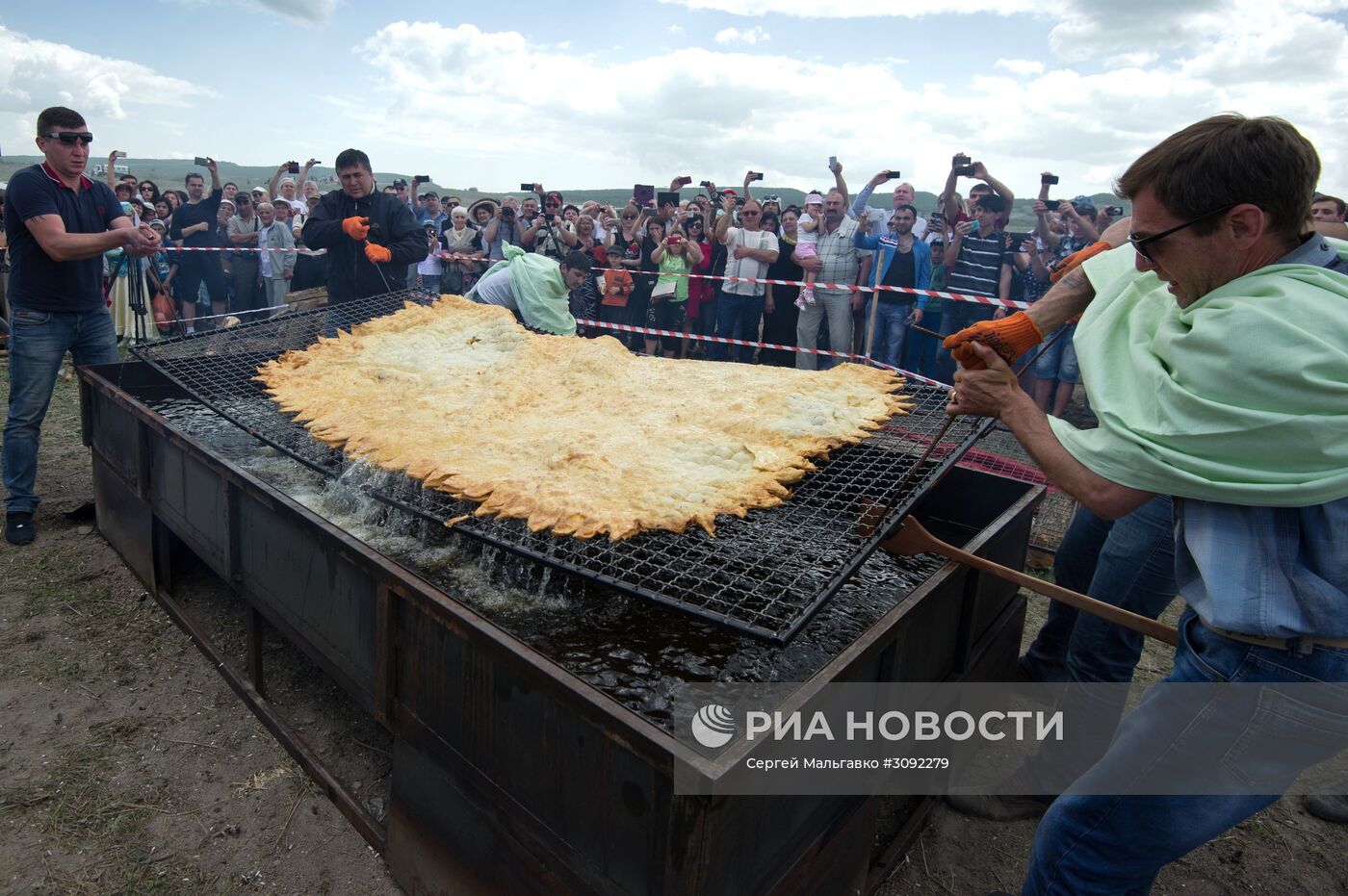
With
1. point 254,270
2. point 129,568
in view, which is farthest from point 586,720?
point 254,270

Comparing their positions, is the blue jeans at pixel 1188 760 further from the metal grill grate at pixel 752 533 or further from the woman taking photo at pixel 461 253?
the woman taking photo at pixel 461 253

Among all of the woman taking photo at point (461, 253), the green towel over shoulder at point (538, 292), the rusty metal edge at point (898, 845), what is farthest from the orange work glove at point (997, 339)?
the woman taking photo at point (461, 253)

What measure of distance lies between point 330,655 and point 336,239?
4.60 m

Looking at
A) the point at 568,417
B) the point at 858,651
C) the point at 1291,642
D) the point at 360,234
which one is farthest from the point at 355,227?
the point at 1291,642

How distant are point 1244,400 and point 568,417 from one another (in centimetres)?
302

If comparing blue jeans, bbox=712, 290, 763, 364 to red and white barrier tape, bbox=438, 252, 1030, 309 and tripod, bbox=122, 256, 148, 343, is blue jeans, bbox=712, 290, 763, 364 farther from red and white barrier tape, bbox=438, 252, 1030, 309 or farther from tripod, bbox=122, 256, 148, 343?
tripod, bbox=122, 256, 148, 343

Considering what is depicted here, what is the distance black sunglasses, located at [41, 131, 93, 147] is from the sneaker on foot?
284 centimetres

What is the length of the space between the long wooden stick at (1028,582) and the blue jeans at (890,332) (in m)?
7.34

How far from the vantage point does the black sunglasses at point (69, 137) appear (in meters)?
5.54

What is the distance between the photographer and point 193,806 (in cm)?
362

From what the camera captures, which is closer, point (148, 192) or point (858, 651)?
point (858, 651)

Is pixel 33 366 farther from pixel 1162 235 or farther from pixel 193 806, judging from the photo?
pixel 1162 235

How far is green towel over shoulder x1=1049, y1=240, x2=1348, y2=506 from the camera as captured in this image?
184 cm

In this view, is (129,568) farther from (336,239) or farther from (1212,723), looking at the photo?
(1212,723)
